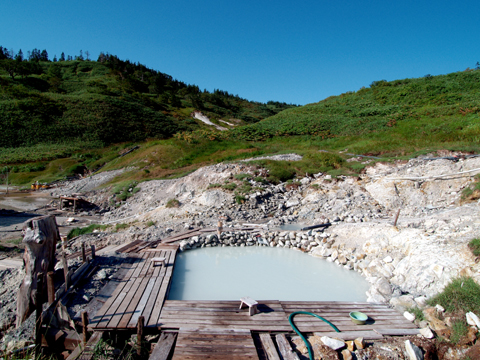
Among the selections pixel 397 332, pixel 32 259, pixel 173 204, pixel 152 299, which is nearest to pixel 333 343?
pixel 397 332

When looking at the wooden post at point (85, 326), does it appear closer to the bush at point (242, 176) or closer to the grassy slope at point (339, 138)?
the bush at point (242, 176)

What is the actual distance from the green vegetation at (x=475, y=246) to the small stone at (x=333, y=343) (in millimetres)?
4138

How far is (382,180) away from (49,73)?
81.7 metres

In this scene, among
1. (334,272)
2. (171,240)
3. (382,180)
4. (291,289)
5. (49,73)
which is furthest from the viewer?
(49,73)

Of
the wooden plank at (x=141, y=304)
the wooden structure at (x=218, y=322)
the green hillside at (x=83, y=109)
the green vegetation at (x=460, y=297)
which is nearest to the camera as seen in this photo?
the wooden structure at (x=218, y=322)

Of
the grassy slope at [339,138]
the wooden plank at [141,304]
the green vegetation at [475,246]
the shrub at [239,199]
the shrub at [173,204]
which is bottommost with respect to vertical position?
the wooden plank at [141,304]

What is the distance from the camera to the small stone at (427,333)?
16.2 feet

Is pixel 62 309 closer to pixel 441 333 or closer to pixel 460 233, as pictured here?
pixel 441 333

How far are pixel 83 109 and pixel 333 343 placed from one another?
54809 millimetres

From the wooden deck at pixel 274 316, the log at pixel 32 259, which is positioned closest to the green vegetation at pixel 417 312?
the wooden deck at pixel 274 316

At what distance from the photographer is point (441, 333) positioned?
196 inches

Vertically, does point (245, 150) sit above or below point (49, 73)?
below

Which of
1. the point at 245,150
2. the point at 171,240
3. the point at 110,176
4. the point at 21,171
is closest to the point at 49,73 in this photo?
the point at 21,171

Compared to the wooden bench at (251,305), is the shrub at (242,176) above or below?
above
